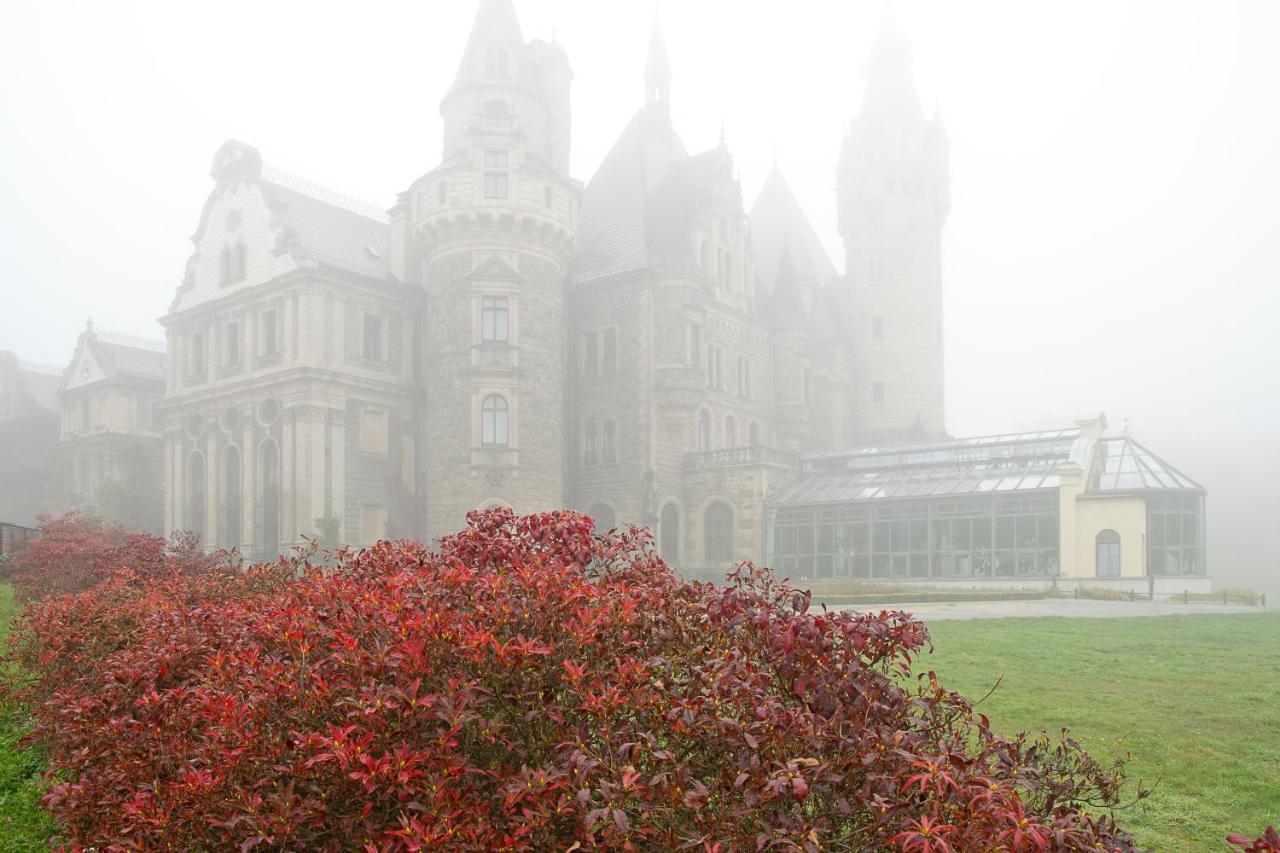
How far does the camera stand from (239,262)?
41.5m

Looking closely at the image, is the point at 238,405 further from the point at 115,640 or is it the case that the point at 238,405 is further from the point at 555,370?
the point at 115,640

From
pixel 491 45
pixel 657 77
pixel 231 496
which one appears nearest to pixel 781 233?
pixel 657 77

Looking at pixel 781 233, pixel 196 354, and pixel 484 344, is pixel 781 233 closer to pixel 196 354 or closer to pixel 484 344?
pixel 484 344

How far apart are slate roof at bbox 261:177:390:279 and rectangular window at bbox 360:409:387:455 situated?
18.4 ft

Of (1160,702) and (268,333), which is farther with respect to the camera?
(268,333)

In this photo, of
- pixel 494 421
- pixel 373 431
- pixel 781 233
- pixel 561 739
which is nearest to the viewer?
pixel 561 739

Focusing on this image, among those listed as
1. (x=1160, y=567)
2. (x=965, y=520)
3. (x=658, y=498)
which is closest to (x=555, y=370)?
(x=658, y=498)

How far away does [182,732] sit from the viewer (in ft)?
16.6

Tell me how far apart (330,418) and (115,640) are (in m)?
30.8

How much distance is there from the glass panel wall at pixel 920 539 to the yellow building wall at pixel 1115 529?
30.6 inches

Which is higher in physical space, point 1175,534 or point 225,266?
point 225,266

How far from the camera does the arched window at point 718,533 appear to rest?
4028 centimetres

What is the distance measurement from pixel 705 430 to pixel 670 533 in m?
5.07

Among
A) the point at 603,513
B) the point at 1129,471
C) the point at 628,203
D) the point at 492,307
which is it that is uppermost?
the point at 628,203
